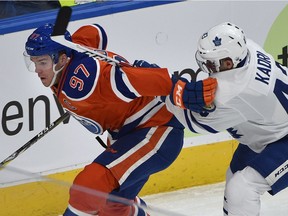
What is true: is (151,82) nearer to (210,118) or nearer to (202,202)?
(210,118)

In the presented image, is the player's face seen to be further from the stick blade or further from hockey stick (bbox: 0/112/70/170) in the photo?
hockey stick (bbox: 0/112/70/170)

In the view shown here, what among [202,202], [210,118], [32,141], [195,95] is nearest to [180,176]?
[202,202]

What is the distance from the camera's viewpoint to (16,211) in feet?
13.9

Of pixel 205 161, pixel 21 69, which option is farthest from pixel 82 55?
pixel 205 161

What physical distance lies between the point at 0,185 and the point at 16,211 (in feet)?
1.51

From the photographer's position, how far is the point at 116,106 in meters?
3.59

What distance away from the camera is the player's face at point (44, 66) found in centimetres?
348

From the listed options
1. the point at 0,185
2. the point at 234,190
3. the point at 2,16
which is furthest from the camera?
the point at 2,16

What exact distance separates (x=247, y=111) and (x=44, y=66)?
73 centimetres

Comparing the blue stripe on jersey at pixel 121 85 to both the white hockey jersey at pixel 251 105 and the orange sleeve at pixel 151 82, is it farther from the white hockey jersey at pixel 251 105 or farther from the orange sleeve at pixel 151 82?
the white hockey jersey at pixel 251 105

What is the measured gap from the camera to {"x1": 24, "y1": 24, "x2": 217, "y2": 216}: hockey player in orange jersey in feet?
11.1

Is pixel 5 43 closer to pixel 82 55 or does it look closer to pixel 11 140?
pixel 11 140

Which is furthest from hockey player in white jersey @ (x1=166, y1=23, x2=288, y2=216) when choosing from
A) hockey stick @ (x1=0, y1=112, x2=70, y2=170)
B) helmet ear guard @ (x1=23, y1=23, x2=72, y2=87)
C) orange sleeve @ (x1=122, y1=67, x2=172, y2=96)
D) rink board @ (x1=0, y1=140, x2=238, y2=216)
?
rink board @ (x1=0, y1=140, x2=238, y2=216)

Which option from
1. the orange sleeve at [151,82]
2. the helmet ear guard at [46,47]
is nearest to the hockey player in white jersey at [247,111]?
the orange sleeve at [151,82]
